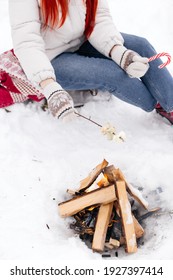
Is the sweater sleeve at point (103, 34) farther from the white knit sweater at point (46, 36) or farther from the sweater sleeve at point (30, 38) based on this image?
the sweater sleeve at point (30, 38)

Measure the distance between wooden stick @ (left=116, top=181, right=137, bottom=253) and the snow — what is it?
54 millimetres

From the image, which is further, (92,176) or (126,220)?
(92,176)

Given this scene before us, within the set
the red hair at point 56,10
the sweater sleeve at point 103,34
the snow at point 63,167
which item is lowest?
the snow at point 63,167

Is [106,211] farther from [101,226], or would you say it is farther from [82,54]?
[82,54]

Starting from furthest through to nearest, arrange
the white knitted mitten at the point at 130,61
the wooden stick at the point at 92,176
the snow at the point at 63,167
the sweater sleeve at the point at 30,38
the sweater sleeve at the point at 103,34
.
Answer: the sweater sleeve at the point at 103,34
the white knitted mitten at the point at 130,61
the sweater sleeve at the point at 30,38
the wooden stick at the point at 92,176
the snow at the point at 63,167

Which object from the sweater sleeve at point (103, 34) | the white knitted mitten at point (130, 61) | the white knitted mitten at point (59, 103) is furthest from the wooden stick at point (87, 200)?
the sweater sleeve at point (103, 34)

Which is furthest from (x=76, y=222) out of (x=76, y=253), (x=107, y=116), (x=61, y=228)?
(x=107, y=116)

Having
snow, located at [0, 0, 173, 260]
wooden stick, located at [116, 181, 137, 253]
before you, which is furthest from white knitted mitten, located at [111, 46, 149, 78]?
wooden stick, located at [116, 181, 137, 253]

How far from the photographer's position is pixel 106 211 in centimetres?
206

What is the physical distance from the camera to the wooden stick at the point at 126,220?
201 cm

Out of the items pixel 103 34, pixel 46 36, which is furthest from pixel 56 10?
pixel 103 34

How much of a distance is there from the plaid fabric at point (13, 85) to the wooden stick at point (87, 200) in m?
0.85

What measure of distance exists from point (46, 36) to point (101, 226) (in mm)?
1156

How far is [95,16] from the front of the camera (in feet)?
8.29
